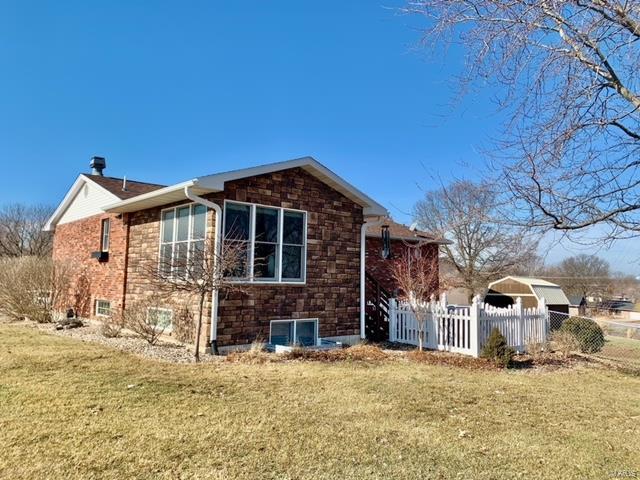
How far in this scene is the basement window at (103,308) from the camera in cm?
1290

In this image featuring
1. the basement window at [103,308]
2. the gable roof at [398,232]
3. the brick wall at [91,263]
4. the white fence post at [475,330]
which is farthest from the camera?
the gable roof at [398,232]

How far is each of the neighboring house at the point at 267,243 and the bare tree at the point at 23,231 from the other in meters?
25.3

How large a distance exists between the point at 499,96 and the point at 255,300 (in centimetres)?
614

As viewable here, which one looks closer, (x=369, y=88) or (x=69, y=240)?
(x=369, y=88)

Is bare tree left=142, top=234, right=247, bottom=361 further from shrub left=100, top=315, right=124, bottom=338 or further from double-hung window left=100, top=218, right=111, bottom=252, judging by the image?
double-hung window left=100, top=218, right=111, bottom=252

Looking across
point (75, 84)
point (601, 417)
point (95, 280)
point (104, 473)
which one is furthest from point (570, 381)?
point (75, 84)

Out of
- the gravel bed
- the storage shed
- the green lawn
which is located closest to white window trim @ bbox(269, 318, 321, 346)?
the gravel bed

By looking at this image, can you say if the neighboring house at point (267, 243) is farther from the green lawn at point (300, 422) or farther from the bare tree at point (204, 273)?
the green lawn at point (300, 422)

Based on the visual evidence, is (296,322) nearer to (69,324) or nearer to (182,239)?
(182,239)

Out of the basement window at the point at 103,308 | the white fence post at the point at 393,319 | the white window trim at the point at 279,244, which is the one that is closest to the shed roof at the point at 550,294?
the white fence post at the point at 393,319

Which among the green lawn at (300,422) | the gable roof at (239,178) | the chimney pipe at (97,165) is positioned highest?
the chimney pipe at (97,165)

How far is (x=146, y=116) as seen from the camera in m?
17.2

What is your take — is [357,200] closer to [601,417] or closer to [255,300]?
[255,300]

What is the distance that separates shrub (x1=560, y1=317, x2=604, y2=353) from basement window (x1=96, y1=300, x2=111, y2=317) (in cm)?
1225
